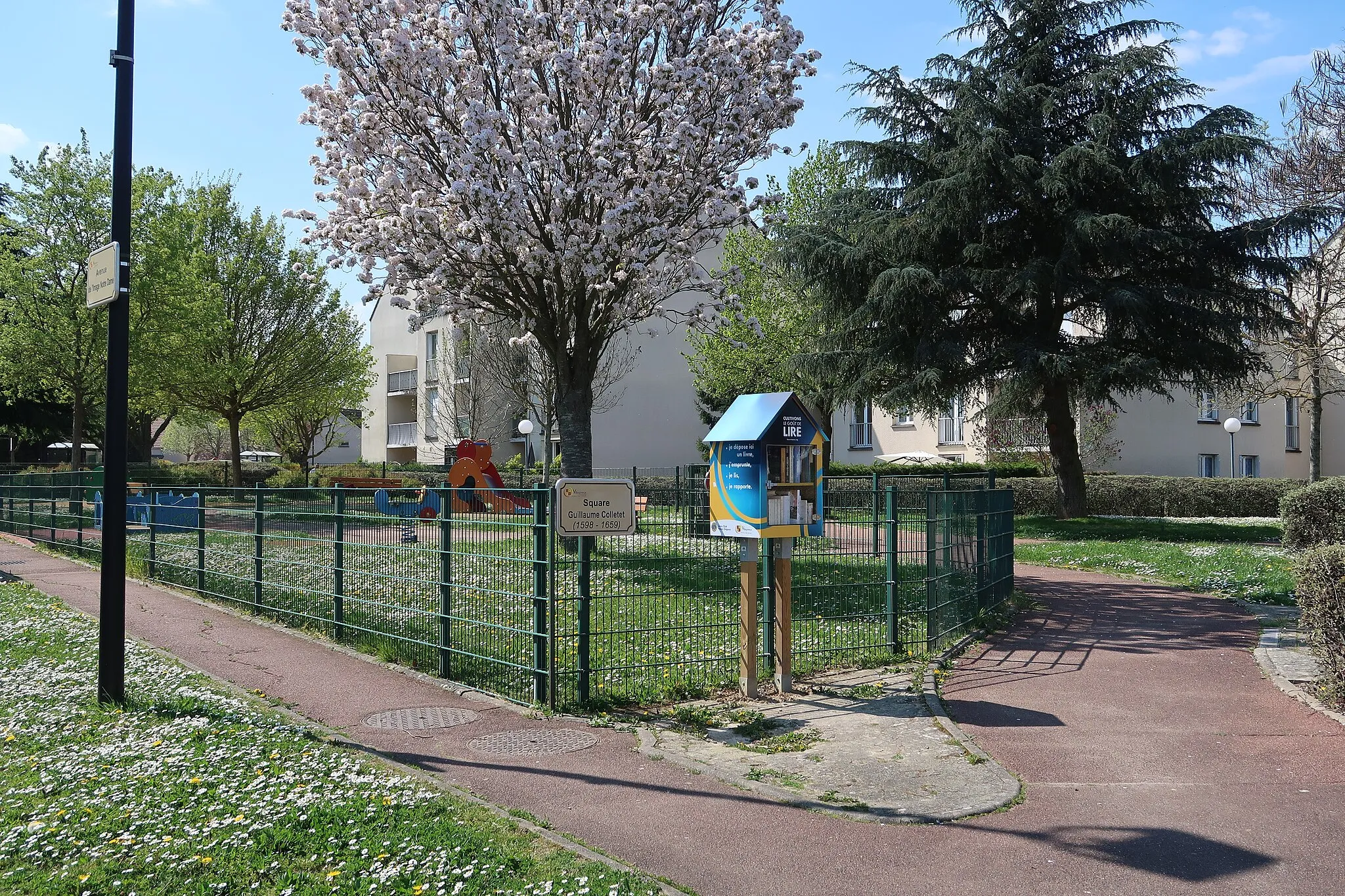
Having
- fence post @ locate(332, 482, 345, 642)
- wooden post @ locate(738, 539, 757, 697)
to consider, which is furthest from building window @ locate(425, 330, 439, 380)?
wooden post @ locate(738, 539, 757, 697)

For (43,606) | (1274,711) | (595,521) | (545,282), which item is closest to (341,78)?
(545,282)

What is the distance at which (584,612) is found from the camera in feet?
24.5

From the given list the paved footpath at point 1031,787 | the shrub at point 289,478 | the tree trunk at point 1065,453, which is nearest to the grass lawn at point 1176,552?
the tree trunk at point 1065,453

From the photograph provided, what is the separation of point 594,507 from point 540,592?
768 mm

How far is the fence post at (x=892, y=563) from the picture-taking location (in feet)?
30.7

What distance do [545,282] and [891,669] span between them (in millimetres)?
9932

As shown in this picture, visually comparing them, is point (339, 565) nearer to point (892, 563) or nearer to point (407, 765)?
point (407, 765)

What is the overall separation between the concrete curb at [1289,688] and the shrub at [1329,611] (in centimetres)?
10

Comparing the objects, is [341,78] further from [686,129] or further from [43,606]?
[43,606]

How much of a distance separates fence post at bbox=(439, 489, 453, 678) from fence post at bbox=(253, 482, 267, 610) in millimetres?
4358

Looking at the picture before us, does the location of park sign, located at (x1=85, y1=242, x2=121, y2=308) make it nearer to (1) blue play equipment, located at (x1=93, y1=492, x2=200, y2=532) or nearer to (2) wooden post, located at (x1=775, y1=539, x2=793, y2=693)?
(2) wooden post, located at (x1=775, y1=539, x2=793, y2=693)

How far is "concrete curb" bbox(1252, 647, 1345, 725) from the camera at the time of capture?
24.6 feet

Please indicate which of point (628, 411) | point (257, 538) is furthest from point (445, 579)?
point (628, 411)

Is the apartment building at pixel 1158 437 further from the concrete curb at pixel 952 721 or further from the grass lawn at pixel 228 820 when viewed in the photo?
the grass lawn at pixel 228 820
